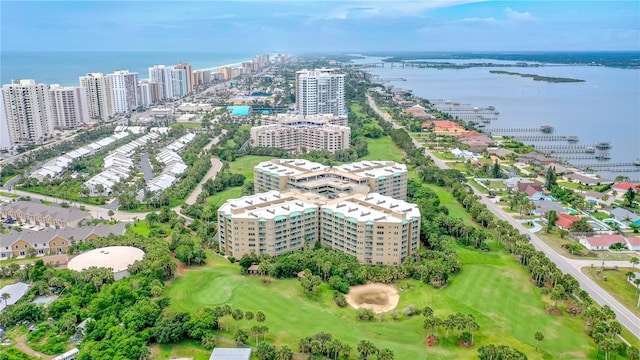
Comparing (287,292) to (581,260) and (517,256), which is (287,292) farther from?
(581,260)

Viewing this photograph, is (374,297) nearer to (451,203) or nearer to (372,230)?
(372,230)

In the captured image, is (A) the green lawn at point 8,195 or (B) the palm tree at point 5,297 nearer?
(B) the palm tree at point 5,297

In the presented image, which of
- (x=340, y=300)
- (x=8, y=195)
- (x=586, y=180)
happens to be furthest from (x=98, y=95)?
(x=586, y=180)

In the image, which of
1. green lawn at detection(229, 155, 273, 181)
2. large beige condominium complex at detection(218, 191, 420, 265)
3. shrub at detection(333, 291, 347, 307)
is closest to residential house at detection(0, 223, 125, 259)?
large beige condominium complex at detection(218, 191, 420, 265)

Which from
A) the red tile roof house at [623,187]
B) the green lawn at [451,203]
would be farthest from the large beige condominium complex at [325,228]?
the red tile roof house at [623,187]

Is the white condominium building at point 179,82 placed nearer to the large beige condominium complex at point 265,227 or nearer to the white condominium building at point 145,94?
the white condominium building at point 145,94

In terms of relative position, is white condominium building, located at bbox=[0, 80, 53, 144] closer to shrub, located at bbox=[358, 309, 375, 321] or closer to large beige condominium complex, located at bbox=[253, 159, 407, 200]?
large beige condominium complex, located at bbox=[253, 159, 407, 200]
